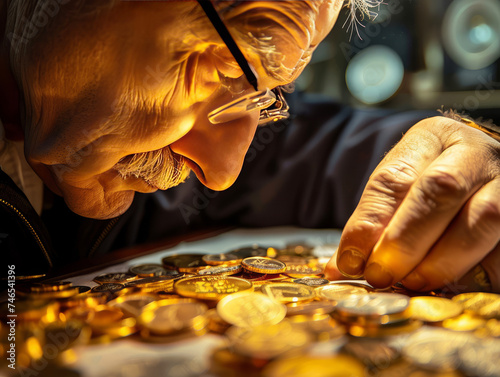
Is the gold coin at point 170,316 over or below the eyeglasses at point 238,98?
below

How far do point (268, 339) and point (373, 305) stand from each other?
5.1 inches

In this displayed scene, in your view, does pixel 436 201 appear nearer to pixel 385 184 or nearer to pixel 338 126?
pixel 385 184

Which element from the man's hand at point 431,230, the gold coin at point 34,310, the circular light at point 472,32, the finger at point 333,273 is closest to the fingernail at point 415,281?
the man's hand at point 431,230

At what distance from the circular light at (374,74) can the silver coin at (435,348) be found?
7.79 feet

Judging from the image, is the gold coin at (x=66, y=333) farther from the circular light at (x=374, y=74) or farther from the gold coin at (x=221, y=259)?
the circular light at (x=374, y=74)

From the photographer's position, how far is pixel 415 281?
0.51 metres

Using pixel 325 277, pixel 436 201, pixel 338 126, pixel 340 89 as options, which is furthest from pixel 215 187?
pixel 340 89

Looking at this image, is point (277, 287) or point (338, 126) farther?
point (338, 126)

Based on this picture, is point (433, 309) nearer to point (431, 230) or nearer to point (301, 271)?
point (431, 230)

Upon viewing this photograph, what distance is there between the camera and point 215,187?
714 millimetres

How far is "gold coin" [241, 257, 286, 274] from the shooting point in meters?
0.61

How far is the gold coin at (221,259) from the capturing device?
0.70 metres

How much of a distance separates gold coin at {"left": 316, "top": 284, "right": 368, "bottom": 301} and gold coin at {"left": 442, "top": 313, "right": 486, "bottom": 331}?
0.11 meters

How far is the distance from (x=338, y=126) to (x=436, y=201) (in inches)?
31.5
